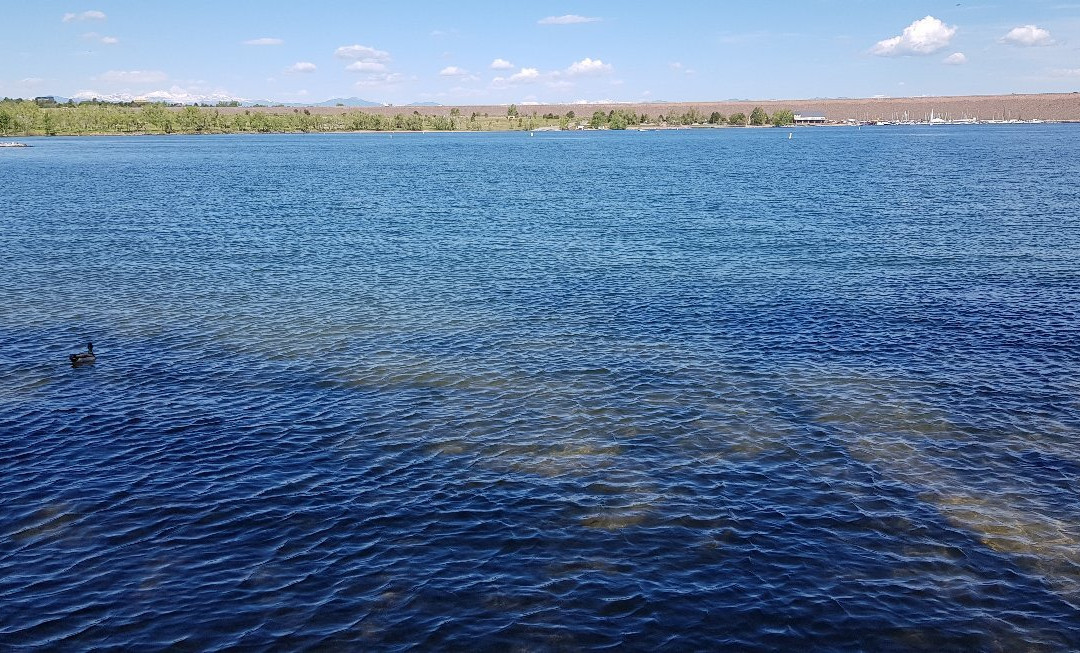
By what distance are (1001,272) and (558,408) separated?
52895 mm

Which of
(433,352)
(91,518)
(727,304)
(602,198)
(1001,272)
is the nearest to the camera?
(91,518)

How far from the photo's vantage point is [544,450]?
38.4 metres

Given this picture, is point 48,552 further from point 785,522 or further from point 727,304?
point 727,304

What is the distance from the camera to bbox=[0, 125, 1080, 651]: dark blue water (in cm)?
2619

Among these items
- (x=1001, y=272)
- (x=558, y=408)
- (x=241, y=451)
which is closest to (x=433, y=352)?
(x=558, y=408)

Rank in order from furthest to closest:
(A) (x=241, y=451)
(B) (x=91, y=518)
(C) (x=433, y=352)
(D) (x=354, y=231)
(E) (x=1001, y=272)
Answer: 1. (D) (x=354, y=231)
2. (E) (x=1001, y=272)
3. (C) (x=433, y=352)
4. (A) (x=241, y=451)
5. (B) (x=91, y=518)

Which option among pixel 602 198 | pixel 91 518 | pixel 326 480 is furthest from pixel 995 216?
pixel 91 518

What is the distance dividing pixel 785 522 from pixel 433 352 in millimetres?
28625

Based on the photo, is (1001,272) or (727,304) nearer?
(727,304)

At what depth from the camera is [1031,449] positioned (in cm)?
3834

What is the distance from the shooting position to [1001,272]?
7419cm

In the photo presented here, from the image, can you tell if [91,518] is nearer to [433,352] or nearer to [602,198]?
[433,352]

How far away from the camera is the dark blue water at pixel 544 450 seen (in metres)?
26.2

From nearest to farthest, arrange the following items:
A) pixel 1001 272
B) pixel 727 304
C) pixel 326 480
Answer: pixel 326 480
pixel 727 304
pixel 1001 272
